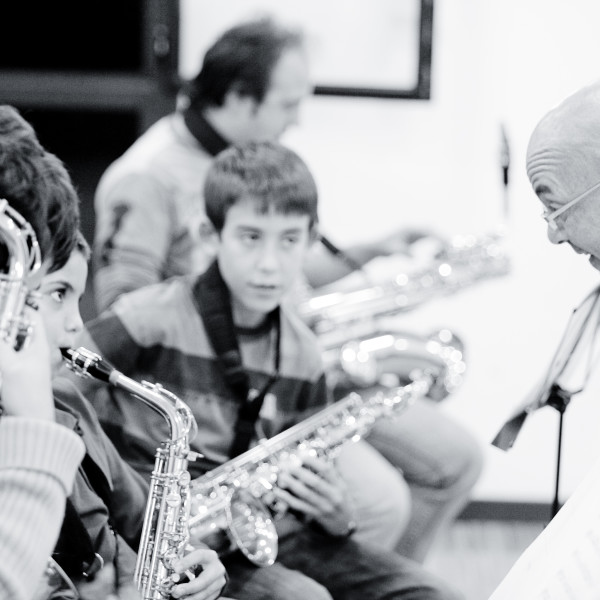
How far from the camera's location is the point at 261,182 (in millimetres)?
2074

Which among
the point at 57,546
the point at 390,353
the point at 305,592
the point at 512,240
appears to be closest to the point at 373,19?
the point at 512,240

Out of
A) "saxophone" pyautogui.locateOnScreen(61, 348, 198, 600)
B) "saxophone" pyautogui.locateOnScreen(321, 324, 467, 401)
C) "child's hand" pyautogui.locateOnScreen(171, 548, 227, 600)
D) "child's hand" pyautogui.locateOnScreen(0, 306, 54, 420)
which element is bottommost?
"saxophone" pyautogui.locateOnScreen(321, 324, 467, 401)

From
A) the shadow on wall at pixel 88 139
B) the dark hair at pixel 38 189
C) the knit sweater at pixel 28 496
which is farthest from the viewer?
the shadow on wall at pixel 88 139

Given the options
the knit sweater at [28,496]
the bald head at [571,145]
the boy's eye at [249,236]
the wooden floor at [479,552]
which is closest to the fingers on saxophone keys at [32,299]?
the knit sweater at [28,496]

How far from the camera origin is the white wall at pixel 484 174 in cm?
329

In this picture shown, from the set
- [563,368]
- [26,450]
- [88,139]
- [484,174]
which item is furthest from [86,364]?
[88,139]

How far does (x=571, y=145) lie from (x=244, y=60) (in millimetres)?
1205

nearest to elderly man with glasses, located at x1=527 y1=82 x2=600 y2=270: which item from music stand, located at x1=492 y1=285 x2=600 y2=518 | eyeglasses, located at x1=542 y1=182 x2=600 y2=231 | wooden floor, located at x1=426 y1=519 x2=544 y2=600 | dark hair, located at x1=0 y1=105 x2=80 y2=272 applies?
eyeglasses, located at x1=542 y1=182 x2=600 y2=231

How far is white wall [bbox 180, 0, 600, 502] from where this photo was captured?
10.8 feet

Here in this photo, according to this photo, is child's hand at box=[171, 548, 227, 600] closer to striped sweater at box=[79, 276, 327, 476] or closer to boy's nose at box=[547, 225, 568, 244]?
striped sweater at box=[79, 276, 327, 476]

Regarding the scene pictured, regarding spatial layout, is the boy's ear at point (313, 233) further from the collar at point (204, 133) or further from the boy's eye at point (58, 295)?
the boy's eye at point (58, 295)

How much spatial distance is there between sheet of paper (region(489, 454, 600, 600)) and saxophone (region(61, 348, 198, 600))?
0.46 meters

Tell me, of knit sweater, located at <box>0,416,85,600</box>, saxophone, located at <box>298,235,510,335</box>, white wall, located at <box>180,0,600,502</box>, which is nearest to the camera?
knit sweater, located at <box>0,416,85,600</box>

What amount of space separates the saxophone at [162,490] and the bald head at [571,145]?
642 mm
